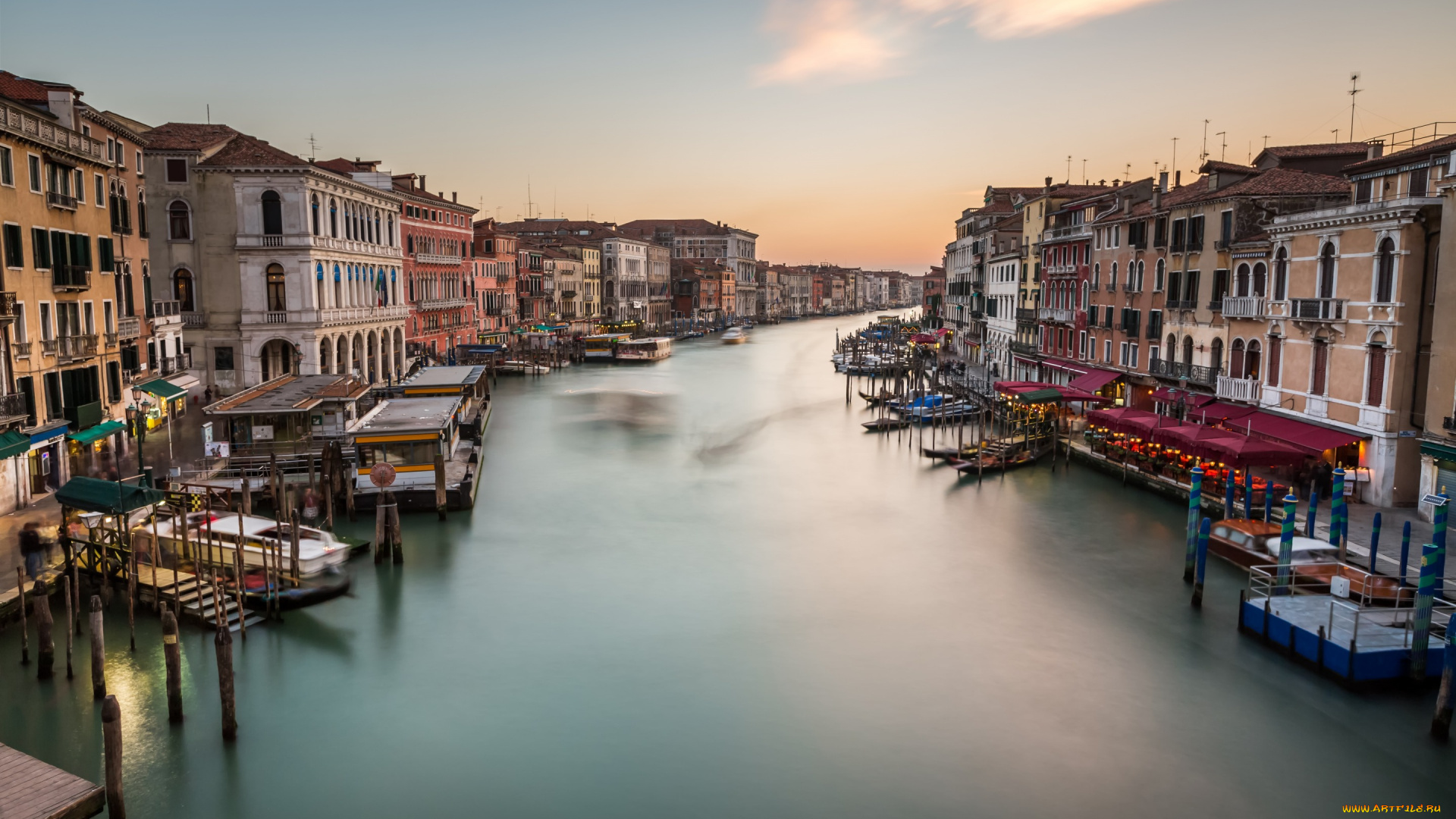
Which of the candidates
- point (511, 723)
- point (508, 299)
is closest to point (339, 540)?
point (511, 723)

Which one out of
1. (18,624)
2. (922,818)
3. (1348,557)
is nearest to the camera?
(922,818)

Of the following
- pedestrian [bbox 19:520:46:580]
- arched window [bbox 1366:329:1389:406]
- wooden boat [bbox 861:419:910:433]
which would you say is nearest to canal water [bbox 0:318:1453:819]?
pedestrian [bbox 19:520:46:580]

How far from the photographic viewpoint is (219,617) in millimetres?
10305

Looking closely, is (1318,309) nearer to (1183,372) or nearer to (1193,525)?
(1183,372)

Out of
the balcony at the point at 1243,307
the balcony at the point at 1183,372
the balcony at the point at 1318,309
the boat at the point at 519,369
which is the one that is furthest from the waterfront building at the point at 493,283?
the balcony at the point at 1318,309

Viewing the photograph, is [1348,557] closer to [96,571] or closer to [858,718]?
[858,718]

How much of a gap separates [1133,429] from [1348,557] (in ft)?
24.7

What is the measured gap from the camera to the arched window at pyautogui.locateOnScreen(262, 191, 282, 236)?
94.3 ft

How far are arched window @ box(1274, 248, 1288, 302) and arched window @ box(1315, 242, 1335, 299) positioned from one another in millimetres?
1189

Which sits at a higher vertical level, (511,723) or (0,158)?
(0,158)

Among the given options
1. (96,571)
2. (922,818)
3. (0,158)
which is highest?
(0,158)

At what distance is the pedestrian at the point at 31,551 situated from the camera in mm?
12492

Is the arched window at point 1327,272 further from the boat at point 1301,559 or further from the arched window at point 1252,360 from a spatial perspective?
the boat at point 1301,559

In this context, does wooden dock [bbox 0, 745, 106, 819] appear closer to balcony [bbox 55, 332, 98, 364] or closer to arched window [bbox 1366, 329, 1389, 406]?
balcony [bbox 55, 332, 98, 364]
